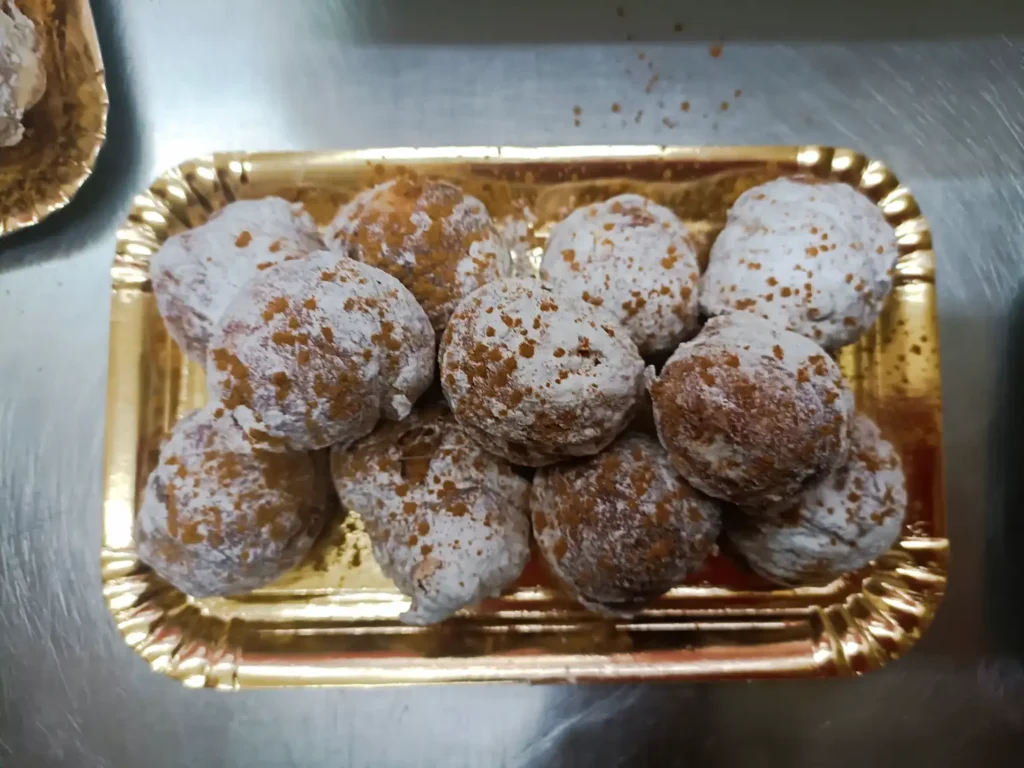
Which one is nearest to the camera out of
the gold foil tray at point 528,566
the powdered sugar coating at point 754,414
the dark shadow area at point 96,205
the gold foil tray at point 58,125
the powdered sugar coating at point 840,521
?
the powdered sugar coating at point 754,414

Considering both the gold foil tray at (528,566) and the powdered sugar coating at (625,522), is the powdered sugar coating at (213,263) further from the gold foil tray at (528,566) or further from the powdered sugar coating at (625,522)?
the powdered sugar coating at (625,522)

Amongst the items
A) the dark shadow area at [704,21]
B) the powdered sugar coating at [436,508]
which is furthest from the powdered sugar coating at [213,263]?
the dark shadow area at [704,21]

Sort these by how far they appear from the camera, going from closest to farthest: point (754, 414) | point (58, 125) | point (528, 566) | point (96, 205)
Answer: point (754, 414) → point (528, 566) → point (58, 125) → point (96, 205)

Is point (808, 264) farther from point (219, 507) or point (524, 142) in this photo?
point (219, 507)

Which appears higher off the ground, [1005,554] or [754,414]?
[754,414]

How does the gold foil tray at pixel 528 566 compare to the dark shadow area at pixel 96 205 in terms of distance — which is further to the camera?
the dark shadow area at pixel 96 205

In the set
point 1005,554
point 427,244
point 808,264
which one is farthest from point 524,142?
point 1005,554

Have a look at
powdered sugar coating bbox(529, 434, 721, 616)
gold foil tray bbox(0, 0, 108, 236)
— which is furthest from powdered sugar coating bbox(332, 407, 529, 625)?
gold foil tray bbox(0, 0, 108, 236)
